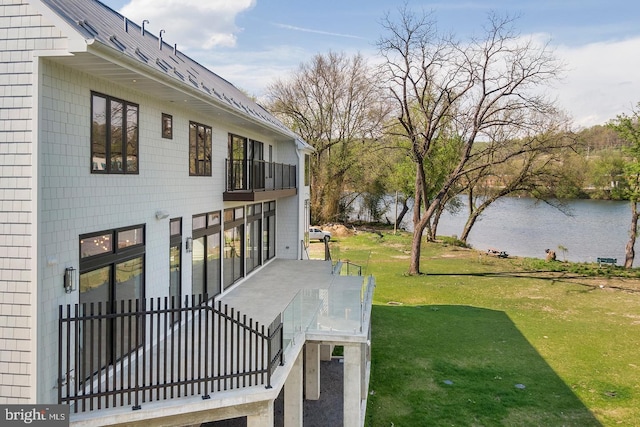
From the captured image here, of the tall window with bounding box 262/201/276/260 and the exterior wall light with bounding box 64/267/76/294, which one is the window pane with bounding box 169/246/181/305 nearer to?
the exterior wall light with bounding box 64/267/76/294

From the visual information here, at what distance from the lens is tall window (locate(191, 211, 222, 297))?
10500 millimetres

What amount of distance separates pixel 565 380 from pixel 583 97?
1192 inches

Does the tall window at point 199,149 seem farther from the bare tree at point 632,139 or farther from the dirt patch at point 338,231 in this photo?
the dirt patch at point 338,231

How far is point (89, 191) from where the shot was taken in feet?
21.1

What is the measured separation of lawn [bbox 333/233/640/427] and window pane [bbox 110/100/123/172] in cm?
710

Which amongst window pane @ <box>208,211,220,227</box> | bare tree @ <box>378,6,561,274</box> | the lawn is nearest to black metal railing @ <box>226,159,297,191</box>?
window pane @ <box>208,211,220,227</box>

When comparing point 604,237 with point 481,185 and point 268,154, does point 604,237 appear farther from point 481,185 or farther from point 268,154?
point 268,154

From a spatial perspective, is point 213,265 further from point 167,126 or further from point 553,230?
point 553,230

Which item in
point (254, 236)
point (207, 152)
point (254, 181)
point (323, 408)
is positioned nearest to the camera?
point (323, 408)

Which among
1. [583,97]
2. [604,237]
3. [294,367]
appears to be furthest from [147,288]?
[604,237]

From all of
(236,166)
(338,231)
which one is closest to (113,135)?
(236,166)

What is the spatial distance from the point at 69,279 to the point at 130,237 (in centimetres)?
169

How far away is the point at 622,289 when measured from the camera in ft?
72.6

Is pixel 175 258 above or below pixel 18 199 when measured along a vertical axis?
below
